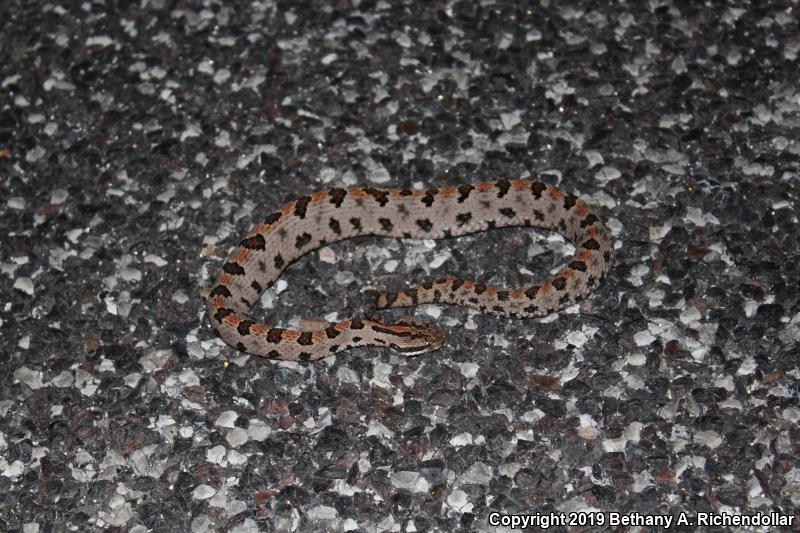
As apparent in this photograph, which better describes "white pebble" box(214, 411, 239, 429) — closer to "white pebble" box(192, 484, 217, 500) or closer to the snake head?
"white pebble" box(192, 484, 217, 500)

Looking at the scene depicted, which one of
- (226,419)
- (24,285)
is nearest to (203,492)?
A: (226,419)

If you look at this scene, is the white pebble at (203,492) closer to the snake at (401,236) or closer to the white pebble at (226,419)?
the white pebble at (226,419)

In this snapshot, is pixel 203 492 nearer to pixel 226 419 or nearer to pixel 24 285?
pixel 226 419

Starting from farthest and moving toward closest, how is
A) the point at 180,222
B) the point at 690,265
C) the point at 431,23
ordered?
the point at 431,23 → the point at 180,222 → the point at 690,265

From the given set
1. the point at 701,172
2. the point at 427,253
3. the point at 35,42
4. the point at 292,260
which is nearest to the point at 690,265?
the point at 701,172

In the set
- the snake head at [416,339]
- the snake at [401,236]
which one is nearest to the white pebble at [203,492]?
the snake at [401,236]

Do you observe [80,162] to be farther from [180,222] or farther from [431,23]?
[431,23]

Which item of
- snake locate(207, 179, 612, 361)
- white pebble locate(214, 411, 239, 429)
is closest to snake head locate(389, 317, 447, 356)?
snake locate(207, 179, 612, 361)
